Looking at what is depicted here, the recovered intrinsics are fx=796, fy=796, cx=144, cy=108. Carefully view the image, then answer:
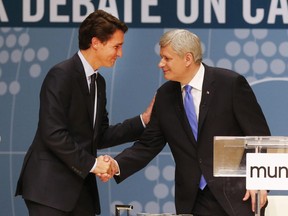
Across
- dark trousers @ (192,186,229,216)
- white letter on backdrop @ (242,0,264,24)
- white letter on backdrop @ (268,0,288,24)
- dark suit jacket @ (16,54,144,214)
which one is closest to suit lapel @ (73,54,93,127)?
dark suit jacket @ (16,54,144,214)

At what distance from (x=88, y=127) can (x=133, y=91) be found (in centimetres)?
149

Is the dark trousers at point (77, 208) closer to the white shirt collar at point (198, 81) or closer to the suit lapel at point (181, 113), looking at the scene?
the suit lapel at point (181, 113)

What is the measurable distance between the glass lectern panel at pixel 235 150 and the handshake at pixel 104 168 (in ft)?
3.16

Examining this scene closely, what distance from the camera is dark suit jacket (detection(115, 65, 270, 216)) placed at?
4344mm

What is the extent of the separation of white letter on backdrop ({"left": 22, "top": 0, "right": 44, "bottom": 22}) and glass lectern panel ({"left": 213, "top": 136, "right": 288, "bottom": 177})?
262 centimetres

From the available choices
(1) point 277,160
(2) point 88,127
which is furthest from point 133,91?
(1) point 277,160

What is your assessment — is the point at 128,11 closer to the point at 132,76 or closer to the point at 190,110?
the point at 132,76

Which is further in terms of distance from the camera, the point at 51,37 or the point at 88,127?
the point at 51,37

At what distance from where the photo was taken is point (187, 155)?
175 inches

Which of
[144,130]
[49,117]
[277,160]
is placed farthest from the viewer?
[144,130]

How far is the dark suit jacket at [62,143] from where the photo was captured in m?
4.25

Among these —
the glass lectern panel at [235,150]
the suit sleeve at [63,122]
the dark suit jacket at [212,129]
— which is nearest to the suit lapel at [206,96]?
the dark suit jacket at [212,129]

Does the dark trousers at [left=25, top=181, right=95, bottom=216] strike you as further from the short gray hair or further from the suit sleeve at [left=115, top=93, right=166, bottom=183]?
the short gray hair

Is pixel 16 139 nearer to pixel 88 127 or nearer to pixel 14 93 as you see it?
pixel 14 93
